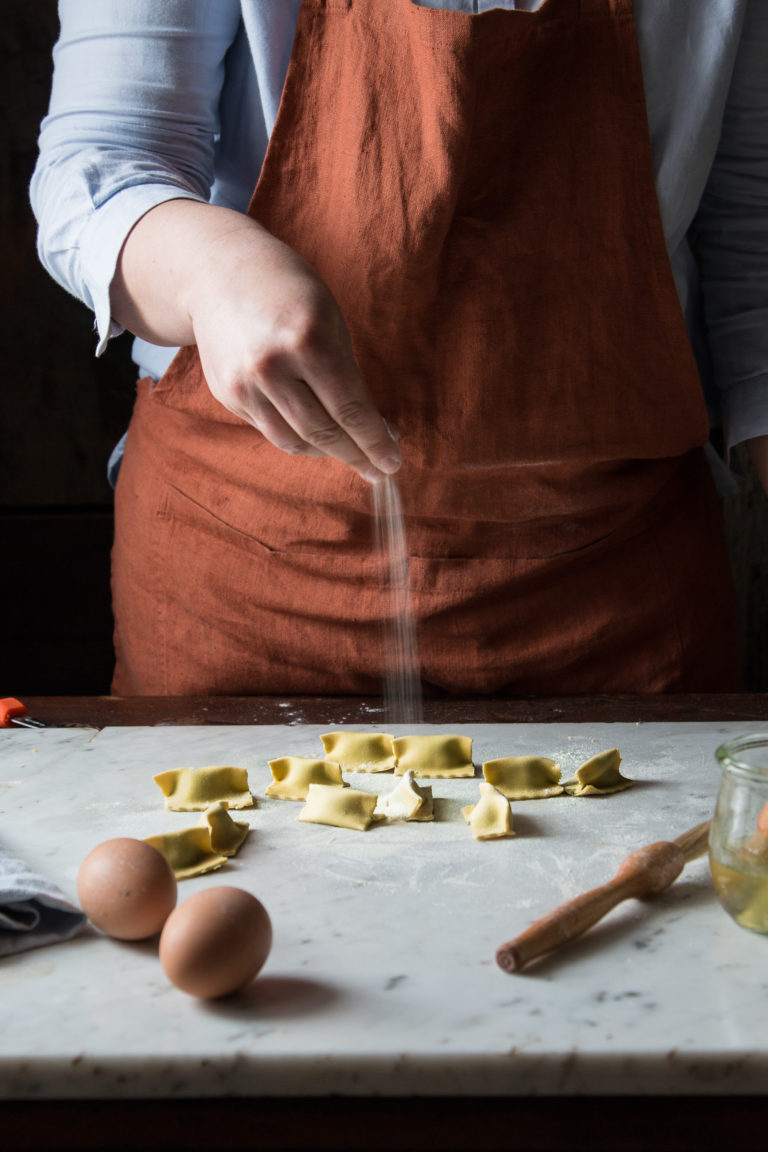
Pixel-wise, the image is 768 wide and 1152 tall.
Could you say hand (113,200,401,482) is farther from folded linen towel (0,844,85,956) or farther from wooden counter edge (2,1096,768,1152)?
wooden counter edge (2,1096,768,1152)

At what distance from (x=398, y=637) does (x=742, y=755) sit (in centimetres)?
57

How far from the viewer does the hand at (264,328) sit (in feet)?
2.81

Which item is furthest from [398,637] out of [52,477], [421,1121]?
[52,477]

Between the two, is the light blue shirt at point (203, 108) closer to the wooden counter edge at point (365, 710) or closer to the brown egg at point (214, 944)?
the wooden counter edge at point (365, 710)

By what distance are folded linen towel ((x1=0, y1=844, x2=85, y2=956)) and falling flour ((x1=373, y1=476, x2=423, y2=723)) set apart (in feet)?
1.76

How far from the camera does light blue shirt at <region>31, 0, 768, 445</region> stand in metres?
1.07

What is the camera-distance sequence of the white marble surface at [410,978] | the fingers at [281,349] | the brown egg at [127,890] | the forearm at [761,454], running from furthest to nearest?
the forearm at [761,454] → the fingers at [281,349] → the brown egg at [127,890] → the white marble surface at [410,978]

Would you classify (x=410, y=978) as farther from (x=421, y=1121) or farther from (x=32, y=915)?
(x=32, y=915)

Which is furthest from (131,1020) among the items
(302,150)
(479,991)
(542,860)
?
(302,150)

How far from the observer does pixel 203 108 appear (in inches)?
44.8

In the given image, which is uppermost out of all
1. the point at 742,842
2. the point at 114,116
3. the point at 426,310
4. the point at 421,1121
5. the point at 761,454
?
the point at 114,116

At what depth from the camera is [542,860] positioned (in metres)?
0.79

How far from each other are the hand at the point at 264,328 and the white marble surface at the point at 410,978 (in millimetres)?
322

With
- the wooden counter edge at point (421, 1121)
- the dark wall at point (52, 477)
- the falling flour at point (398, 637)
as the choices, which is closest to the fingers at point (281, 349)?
the falling flour at point (398, 637)
